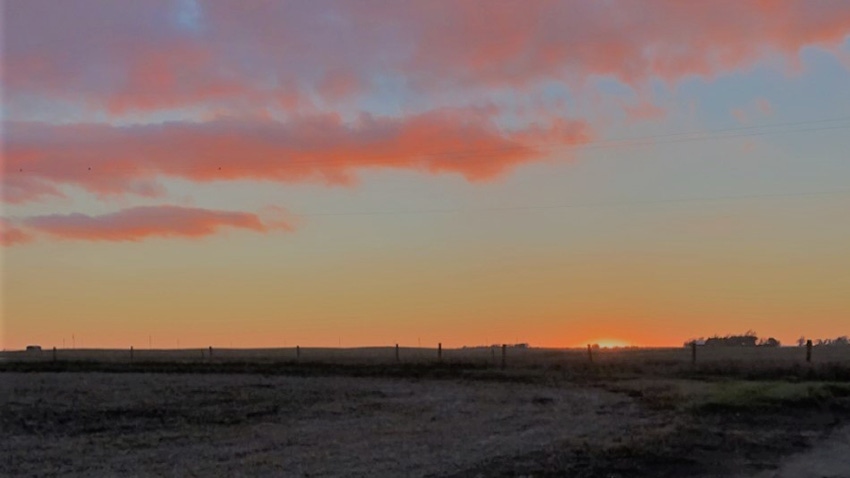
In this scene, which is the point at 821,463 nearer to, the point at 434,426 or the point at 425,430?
the point at 425,430

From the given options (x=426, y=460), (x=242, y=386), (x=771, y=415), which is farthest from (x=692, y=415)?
(x=242, y=386)

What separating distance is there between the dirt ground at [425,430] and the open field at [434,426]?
0.05 m

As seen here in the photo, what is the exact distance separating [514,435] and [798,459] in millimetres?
5056

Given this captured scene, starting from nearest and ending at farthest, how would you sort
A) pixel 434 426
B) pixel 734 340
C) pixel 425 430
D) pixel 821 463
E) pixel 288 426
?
pixel 821 463, pixel 425 430, pixel 434 426, pixel 288 426, pixel 734 340

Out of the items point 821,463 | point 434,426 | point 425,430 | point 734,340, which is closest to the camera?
point 821,463

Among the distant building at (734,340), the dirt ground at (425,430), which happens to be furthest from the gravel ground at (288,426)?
the distant building at (734,340)

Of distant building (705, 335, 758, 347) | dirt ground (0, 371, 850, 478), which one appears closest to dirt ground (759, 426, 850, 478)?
dirt ground (0, 371, 850, 478)

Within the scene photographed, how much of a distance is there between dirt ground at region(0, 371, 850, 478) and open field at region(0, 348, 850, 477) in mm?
51

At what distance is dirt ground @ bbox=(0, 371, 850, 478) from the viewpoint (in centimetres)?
1483

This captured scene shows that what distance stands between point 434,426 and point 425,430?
2.69 ft

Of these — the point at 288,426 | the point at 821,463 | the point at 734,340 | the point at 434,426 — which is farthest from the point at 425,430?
the point at 734,340

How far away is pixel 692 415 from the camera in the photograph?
21.9 metres

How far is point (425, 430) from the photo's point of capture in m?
19.9

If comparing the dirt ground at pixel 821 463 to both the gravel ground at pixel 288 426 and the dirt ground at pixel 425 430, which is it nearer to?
the dirt ground at pixel 425 430
